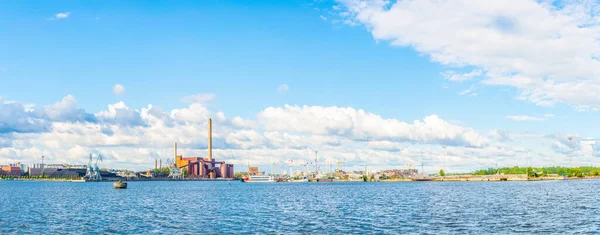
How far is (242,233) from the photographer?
203 ft

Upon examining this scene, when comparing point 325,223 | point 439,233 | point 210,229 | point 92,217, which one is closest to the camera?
point 439,233

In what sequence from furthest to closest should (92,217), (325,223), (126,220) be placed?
(92,217)
(126,220)
(325,223)

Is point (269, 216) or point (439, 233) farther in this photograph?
point (269, 216)

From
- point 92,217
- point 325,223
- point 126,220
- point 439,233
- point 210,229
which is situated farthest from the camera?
point 92,217

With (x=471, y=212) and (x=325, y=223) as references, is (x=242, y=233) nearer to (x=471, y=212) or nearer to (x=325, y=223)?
(x=325, y=223)

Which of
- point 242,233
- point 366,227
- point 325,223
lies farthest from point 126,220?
point 366,227

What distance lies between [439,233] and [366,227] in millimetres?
10181

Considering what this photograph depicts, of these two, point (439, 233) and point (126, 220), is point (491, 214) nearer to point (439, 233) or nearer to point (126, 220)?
point (439, 233)

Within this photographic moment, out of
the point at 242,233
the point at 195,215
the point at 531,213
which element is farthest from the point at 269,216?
the point at 531,213

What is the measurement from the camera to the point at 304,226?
224 feet

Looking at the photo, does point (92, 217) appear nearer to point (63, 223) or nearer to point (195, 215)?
point (63, 223)

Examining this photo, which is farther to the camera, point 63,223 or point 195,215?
point 195,215

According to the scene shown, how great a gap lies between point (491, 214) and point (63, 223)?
2565 inches

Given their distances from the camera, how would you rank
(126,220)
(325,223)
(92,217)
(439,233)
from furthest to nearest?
(92,217)
(126,220)
(325,223)
(439,233)
